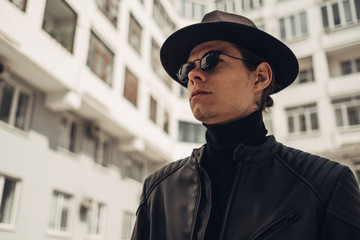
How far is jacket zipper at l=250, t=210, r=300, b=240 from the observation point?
1.47m

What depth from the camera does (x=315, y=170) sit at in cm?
162

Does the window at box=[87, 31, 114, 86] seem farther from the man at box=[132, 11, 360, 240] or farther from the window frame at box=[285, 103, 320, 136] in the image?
the man at box=[132, 11, 360, 240]

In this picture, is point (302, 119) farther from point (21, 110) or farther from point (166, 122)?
point (21, 110)

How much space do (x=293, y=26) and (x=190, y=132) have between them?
28.8ft

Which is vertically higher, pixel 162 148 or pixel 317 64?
pixel 317 64

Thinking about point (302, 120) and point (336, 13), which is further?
point (336, 13)

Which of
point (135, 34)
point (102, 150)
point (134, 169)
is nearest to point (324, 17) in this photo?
point (135, 34)

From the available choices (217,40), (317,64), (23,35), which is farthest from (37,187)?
(317,64)

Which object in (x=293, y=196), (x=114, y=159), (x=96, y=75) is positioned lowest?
(x=293, y=196)

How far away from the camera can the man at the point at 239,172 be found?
4.87 ft

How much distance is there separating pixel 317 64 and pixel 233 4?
784 centimetres

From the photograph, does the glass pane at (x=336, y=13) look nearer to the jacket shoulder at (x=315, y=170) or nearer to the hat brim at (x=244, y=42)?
the hat brim at (x=244, y=42)

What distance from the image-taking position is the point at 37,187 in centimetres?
1090

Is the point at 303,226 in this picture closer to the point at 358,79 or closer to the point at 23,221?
the point at 23,221
